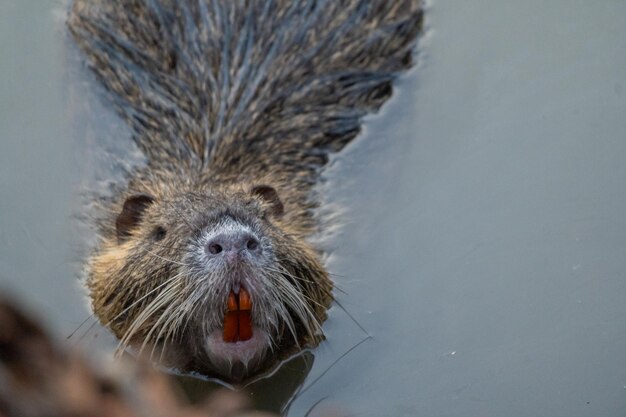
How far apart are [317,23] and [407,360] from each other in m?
1.66

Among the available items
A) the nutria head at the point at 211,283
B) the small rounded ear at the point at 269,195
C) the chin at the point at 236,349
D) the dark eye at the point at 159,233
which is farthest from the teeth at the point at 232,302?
the small rounded ear at the point at 269,195

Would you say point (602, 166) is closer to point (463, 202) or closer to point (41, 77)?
point (463, 202)

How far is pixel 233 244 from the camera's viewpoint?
325 cm

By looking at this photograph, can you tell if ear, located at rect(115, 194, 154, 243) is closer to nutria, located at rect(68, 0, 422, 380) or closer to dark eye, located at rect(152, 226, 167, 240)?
Result: nutria, located at rect(68, 0, 422, 380)

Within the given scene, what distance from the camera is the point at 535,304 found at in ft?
13.3

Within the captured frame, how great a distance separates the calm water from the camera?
12.3 ft

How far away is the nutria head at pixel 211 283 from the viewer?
3297 millimetres

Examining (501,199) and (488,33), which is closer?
(501,199)

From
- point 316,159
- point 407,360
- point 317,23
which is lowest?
point 407,360

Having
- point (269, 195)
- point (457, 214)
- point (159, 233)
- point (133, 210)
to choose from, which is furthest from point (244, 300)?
point (457, 214)

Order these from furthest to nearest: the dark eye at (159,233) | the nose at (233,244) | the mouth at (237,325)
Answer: the dark eye at (159,233) → the mouth at (237,325) → the nose at (233,244)

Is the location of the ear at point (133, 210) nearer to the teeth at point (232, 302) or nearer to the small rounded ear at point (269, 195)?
the small rounded ear at point (269, 195)

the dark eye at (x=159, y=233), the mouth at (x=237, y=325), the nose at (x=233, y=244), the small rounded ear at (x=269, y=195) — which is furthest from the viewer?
the small rounded ear at (x=269, y=195)

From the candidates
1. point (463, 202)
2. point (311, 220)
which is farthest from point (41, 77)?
point (463, 202)
